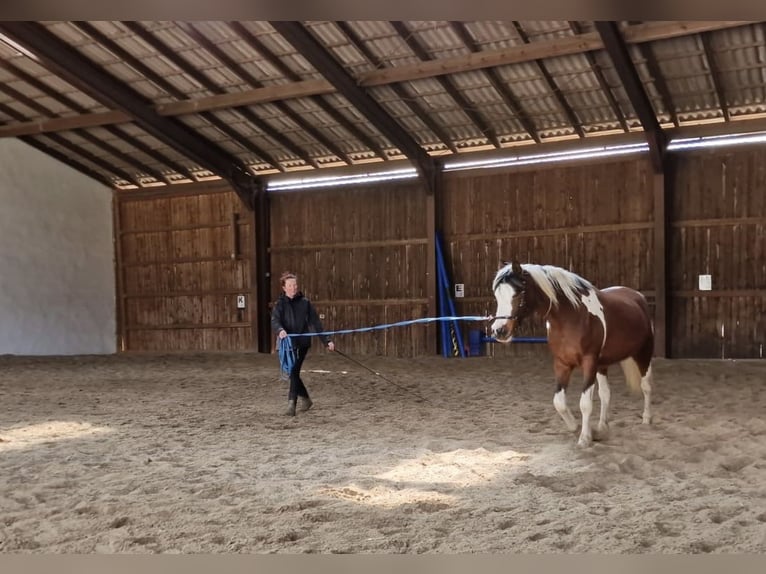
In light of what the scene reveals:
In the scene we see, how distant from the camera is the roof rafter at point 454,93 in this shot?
9.62m

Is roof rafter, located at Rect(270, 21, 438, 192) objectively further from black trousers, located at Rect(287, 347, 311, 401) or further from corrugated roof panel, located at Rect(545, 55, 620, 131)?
black trousers, located at Rect(287, 347, 311, 401)

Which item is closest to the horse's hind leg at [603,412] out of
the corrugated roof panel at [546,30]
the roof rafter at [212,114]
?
the corrugated roof panel at [546,30]

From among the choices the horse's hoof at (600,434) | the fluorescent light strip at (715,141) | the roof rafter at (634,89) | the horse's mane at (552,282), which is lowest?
the horse's hoof at (600,434)

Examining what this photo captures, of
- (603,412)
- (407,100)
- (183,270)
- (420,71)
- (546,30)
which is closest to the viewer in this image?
(603,412)

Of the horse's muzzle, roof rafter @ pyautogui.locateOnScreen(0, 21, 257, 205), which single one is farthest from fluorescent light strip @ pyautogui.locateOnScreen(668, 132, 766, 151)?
roof rafter @ pyautogui.locateOnScreen(0, 21, 257, 205)

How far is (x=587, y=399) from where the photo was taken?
4648mm

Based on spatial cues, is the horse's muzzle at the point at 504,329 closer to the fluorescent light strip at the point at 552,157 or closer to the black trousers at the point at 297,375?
the black trousers at the point at 297,375

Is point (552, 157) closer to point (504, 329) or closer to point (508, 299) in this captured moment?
point (508, 299)

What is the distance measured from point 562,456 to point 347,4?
3.99 metres

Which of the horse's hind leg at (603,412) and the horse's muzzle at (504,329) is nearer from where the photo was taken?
the horse's muzzle at (504,329)

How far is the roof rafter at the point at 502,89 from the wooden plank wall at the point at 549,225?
103 centimetres

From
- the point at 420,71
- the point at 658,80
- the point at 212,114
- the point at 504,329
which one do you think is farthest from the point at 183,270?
the point at 504,329

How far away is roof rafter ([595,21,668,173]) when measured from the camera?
8500mm

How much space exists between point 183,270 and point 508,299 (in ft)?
42.8
